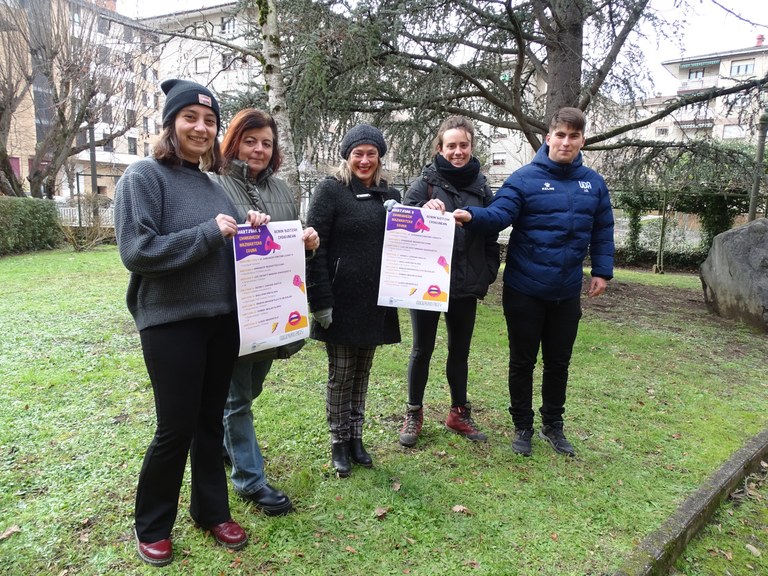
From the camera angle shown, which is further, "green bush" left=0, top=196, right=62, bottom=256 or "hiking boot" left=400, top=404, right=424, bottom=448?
"green bush" left=0, top=196, right=62, bottom=256

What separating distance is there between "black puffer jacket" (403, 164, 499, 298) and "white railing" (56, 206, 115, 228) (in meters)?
13.8

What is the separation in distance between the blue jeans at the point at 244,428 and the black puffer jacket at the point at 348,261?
17.9 inches

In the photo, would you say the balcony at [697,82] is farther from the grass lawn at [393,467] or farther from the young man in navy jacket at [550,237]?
the young man in navy jacket at [550,237]

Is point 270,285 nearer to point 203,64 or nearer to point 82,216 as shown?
point 203,64

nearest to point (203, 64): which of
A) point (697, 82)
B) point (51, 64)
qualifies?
point (51, 64)

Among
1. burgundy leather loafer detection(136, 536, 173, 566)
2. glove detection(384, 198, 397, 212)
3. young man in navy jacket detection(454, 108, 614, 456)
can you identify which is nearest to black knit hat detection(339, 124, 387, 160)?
glove detection(384, 198, 397, 212)

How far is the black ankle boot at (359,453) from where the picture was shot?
3.28 metres

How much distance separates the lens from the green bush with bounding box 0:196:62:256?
13086 mm

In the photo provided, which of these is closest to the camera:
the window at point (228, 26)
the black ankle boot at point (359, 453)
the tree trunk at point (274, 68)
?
the black ankle boot at point (359, 453)

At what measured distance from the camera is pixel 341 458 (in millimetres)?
3176

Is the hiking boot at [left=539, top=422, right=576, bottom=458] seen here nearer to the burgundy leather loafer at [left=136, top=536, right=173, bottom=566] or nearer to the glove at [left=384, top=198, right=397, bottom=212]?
the glove at [left=384, top=198, right=397, bottom=212]

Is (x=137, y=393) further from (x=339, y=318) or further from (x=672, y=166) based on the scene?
(x=672, y=166)

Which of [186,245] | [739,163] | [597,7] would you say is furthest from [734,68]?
[186,245]

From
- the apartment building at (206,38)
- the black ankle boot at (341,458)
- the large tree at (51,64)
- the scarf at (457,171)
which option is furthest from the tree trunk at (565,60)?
the large tree at (51,64)
